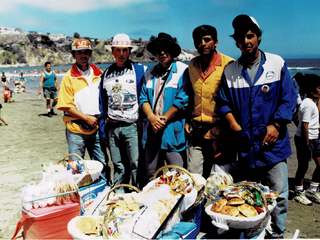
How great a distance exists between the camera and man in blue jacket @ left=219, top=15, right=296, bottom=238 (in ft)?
8.56

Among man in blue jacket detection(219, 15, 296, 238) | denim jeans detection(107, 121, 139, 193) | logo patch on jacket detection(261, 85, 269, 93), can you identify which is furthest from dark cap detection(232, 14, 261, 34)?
denim jeans detection(107, 121, 139, 193)

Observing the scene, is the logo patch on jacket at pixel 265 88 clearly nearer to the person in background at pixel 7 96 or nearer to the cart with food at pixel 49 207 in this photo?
the cart with food at pixel 49 207

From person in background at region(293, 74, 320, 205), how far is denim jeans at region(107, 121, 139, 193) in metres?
2.67

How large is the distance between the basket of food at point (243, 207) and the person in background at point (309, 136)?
6.82 feet

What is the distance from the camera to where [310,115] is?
12.9ft

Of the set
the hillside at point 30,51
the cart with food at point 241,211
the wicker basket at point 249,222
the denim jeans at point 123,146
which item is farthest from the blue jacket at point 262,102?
the hillside at point 30,51

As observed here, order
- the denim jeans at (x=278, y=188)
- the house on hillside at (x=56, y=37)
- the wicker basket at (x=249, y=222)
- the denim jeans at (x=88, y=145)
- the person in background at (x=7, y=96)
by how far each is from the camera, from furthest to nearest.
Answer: the house on hillside at (x=56, y=37)
the person in background at (x=7, y=96)
the denim jeans at (x=88, y=145)
the denim jeans at (x=278, y=188)
the wicker basket at (x=249, y=222)

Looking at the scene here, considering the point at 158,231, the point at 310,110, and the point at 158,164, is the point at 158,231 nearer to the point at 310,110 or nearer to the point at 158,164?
the point at 158,164

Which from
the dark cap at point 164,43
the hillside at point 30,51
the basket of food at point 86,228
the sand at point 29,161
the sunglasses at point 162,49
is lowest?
the sand at point 29,161

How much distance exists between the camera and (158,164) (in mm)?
3504

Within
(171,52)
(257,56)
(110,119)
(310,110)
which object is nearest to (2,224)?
(110,119)

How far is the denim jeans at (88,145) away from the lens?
378cm

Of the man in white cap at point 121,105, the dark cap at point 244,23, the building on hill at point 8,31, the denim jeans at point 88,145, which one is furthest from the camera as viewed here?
the building on hill at point 8,31

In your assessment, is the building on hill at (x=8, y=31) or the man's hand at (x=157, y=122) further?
the building on hill at (x=8, y=31)
